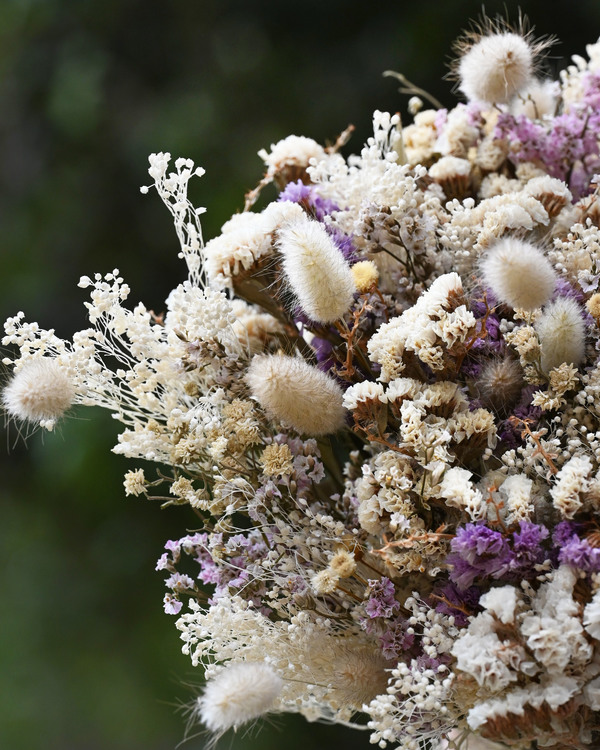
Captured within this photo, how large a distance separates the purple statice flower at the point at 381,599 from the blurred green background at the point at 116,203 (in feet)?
3.54

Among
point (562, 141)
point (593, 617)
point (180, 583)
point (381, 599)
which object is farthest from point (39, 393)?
point (562, 141)

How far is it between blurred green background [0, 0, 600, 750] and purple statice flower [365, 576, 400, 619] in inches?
42.5

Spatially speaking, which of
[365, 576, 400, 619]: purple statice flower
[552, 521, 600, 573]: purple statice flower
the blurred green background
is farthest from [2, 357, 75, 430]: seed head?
the blurred green background

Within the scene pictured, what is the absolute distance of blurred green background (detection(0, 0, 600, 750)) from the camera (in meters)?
1.61

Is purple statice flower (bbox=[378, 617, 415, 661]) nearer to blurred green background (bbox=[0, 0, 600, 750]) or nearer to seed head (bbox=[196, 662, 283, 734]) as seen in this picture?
seed head (bbox=[196, 662, 283, 734])

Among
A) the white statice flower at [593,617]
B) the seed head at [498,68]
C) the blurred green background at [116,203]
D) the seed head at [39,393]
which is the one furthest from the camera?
the blurred green background at [116,203]

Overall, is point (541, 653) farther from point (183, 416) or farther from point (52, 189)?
point (52, 189)

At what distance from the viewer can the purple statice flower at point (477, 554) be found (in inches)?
20.8

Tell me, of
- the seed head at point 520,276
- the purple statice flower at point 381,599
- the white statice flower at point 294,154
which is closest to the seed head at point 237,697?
the purple statice flower at point 381,599

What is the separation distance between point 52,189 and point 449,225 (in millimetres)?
1361

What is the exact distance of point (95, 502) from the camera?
5.45 ft

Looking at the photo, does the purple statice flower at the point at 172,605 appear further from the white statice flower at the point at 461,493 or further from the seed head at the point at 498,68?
the seed head at the point at 498,68

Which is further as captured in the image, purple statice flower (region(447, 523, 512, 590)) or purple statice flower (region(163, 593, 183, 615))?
purple statice flower (region(163, 593, 183, 615))

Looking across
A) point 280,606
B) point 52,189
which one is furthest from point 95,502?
point 280,606
